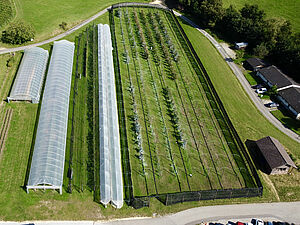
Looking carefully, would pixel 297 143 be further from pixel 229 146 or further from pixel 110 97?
pixel 110 97

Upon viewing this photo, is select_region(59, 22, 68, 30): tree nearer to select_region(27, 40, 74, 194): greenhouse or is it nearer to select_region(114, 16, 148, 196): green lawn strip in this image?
select_region(27, 40, 74, 194): greenhouse

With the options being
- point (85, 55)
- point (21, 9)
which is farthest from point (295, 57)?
point (21, 9)

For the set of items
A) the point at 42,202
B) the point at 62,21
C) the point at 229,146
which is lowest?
the point at 42,202

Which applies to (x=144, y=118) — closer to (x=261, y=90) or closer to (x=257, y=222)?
(x=257, y=222)

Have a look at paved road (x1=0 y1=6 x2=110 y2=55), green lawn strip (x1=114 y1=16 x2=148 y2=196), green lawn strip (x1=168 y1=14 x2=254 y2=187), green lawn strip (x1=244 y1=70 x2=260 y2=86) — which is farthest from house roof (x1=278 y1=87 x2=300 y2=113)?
paved road (x1=0 y1=6 x2=110 y2=55)

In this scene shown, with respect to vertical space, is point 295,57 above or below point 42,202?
above

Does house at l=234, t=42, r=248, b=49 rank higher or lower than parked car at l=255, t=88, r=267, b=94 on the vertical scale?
higher
